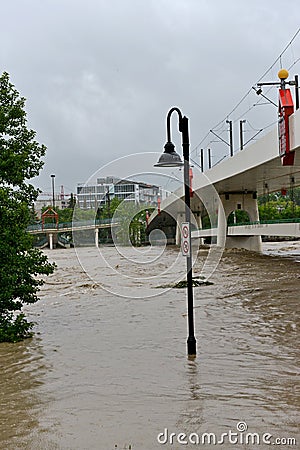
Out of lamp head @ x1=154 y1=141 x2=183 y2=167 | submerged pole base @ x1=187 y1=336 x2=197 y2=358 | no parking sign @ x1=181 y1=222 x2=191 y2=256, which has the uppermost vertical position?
lamp head @ x1=154 y1=141 x2=183 y2=167

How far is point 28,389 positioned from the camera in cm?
814

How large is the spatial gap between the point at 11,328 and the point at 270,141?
49.4ft

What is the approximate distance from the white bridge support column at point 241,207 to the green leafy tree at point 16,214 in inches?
1334

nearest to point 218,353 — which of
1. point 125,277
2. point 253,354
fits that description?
point 253,354

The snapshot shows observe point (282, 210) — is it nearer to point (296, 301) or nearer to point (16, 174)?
point (296, 301)

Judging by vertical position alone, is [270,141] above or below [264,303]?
→ above

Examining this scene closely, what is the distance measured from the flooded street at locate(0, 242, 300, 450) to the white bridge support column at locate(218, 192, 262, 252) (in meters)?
27.8

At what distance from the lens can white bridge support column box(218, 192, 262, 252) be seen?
4509cm

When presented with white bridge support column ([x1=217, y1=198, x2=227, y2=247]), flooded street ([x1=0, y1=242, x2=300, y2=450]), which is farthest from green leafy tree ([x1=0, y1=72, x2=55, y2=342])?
white bridge support column ([x1=217, y1=198, x2=227, y2=247])

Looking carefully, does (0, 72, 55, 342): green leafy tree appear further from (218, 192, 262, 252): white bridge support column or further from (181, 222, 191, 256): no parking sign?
(218, 192, 262, 252): white bridge support column

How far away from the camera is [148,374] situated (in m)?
8.61

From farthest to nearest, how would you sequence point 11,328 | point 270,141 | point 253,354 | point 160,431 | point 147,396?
point 270,141 → point 11,328 → point 253,354 → point 147,396 → point 160,431

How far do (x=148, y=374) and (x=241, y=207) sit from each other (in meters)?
38.6

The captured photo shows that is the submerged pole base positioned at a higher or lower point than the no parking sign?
lower
